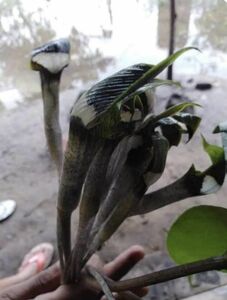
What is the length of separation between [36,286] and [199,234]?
A: 0.35 meters

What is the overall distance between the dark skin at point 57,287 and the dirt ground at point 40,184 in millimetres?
386

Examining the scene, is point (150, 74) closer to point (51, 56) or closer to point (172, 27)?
point (51, 56)

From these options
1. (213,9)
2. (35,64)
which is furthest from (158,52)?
(35,64)

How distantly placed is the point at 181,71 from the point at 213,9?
1.13 m

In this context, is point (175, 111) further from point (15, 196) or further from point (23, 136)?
point (23, 136)

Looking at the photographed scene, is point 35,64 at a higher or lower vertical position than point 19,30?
higher

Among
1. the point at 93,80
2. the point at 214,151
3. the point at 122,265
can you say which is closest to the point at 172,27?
the point at 93,80

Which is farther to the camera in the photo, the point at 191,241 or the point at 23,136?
the point at 23,136

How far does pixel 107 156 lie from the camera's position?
0.48 meters

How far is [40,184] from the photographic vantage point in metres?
1.42

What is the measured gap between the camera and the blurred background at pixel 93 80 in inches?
47.0

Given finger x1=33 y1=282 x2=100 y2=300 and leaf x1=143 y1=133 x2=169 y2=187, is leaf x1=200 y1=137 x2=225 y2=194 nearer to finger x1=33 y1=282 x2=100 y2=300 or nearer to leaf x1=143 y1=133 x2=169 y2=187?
leaf x1=143 y1=133 x2=169 y2=187

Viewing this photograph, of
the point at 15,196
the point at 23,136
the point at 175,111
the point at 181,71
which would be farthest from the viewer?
the point at 181,71

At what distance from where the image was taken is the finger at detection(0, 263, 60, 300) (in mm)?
676
